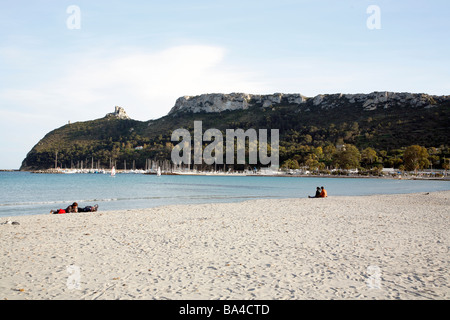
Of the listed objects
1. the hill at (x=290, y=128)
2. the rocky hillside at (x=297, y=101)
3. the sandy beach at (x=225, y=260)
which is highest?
the rocky hillside at (x=297, y=101)

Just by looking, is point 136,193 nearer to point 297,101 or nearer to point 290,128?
point 290,128

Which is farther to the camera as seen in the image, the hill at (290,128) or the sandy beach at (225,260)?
the hill at (290,128)

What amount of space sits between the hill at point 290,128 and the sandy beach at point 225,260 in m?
117

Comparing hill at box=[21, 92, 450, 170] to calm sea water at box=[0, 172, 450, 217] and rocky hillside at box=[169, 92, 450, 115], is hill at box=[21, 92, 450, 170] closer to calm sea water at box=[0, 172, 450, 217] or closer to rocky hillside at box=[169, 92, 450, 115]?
rocky hillside at box=[169, 92, 450, 115]

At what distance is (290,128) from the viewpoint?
141 meters

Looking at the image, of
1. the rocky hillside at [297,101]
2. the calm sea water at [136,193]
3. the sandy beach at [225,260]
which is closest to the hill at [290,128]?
the rocky hillside at [297,101]

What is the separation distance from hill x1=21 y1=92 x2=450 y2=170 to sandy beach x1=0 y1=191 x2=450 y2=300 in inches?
4588

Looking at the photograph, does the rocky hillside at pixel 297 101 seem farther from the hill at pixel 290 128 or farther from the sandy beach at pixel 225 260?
the sandy beach at pixel 225 260

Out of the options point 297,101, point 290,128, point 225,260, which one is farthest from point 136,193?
point 297,101

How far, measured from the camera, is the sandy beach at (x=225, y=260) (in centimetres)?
603

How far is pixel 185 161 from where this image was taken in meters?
156

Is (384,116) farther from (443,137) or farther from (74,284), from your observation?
(74,284)

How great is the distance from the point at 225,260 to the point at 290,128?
135993 millimetres
